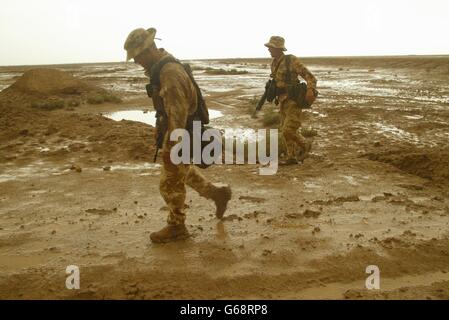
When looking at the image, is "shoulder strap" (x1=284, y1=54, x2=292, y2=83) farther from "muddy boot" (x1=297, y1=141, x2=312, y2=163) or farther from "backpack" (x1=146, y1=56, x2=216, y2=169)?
"backpack" (x1=146, y1=56, x2=216, y2=169)

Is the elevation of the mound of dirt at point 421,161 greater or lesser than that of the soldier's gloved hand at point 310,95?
lesser

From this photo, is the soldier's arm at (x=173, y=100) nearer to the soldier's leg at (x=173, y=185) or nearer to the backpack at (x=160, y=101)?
the backpack at (x=160, y=101)

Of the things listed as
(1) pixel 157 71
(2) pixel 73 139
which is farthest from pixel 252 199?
(2) pixel 73 139

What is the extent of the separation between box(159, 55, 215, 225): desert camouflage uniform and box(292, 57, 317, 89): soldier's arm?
9.37ft

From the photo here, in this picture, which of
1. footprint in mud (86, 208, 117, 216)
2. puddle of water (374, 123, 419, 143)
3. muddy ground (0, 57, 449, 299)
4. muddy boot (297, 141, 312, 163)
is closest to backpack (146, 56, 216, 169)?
muddy ground (0, 57, 449, 299)

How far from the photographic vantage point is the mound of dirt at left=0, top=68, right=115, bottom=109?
15.7 metres

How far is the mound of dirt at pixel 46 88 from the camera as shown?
15716 millimetres

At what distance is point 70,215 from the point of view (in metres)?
4.92

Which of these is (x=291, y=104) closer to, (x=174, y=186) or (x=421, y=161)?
A: (x=421, y=161)

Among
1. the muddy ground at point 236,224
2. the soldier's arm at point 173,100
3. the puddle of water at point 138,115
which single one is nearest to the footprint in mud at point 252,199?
the muddy ground at point 236,224
